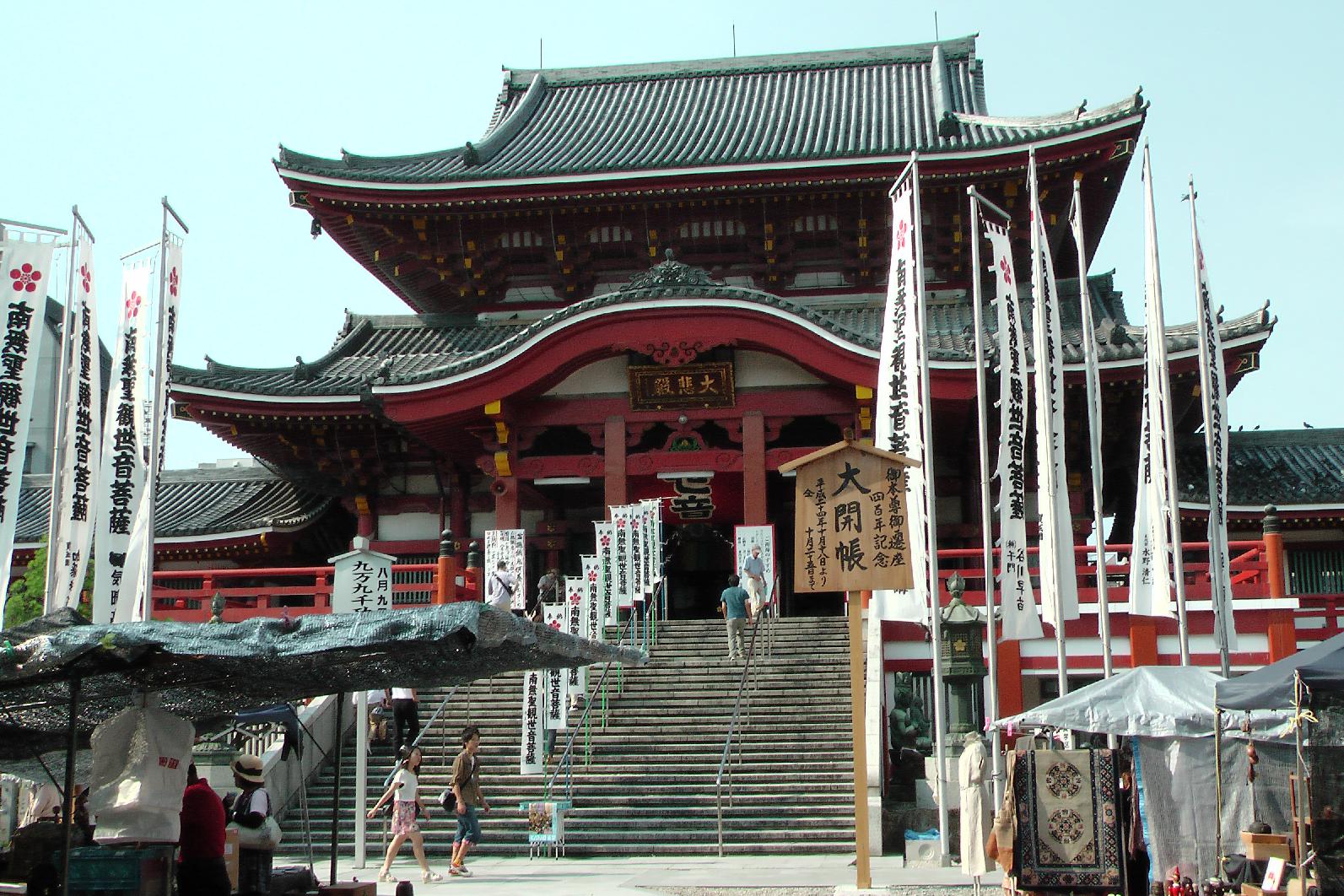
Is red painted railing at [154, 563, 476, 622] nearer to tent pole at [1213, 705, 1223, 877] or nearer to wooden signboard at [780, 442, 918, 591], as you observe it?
wooden signboard at [780, 442, 918, 591]

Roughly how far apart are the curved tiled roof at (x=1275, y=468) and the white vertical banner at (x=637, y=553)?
8109mm

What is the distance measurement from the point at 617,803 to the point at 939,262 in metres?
12.4

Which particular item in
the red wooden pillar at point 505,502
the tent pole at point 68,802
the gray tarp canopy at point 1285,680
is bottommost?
the tent pole at point 68,802

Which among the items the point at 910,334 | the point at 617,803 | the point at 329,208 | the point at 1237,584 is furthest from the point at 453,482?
the point at 1237,584

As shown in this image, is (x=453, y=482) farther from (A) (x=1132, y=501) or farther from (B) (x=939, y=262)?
(A) (x=1132, y=501)

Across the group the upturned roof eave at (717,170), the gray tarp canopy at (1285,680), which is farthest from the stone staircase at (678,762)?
the upturned roof eave at (717,170)

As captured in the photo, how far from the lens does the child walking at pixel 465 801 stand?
46.5 feet

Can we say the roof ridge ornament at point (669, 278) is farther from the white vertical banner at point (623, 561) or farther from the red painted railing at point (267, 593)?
the red painted railing at point (267, 593)

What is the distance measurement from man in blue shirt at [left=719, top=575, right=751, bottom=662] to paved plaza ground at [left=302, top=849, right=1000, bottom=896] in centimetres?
424

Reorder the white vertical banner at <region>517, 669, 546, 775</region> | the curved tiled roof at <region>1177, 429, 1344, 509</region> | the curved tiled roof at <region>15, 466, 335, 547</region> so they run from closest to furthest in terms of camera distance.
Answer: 1. the white vertical banner at <region>517, 669, 546, 775</region>
2. the curved tiled roof at <region>1177, 429, 1344, 509</region>
3. the curved tiled roof at <region>15, 466, 335, 547</region>

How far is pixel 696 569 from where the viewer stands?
2578cm

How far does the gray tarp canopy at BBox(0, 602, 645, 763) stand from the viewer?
8.06 meters

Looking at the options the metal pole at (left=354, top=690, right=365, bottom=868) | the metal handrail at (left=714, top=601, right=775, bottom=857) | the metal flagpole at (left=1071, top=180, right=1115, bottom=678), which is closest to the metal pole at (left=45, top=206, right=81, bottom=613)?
the metal pole at (left=354, top=690, right=365, bottom=868)

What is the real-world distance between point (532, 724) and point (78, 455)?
5.83 metres
